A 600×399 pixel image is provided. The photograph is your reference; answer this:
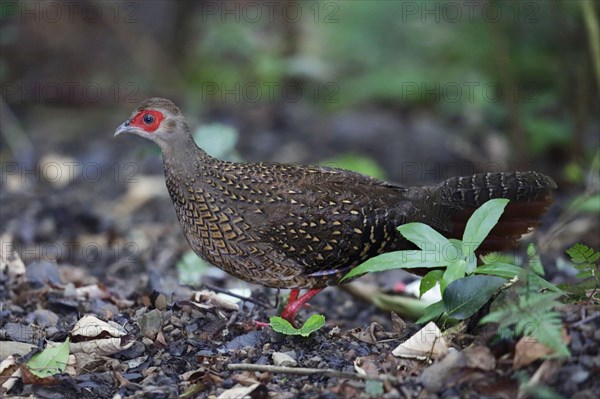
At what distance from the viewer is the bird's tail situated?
429cm

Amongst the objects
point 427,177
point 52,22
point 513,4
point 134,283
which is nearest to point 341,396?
point 134,283

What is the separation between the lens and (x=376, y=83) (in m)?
9.33

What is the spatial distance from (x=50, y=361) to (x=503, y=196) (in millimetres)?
2299

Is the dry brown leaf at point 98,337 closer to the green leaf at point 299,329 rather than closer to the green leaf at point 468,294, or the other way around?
the green leaf at point 299,329

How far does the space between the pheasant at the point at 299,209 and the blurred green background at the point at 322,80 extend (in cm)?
336

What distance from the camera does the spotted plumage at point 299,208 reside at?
4207mm

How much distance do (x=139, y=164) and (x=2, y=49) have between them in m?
2.77

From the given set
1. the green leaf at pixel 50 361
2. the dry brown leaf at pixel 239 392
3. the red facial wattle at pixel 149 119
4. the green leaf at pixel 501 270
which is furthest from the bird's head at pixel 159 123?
the green leaf at pixel 501 270

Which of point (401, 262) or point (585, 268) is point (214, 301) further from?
point (585, 268)

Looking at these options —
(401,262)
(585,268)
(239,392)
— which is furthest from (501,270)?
(239,392)

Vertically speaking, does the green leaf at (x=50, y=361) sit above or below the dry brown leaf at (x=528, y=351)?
below

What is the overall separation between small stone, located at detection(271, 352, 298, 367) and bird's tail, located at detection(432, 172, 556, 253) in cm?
127

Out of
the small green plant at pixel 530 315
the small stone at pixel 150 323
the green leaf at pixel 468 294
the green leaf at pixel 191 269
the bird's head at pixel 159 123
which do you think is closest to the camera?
the small green plant at pixel 530 315

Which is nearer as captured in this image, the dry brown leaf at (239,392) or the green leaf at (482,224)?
the dry brown leaf at (239,392)
